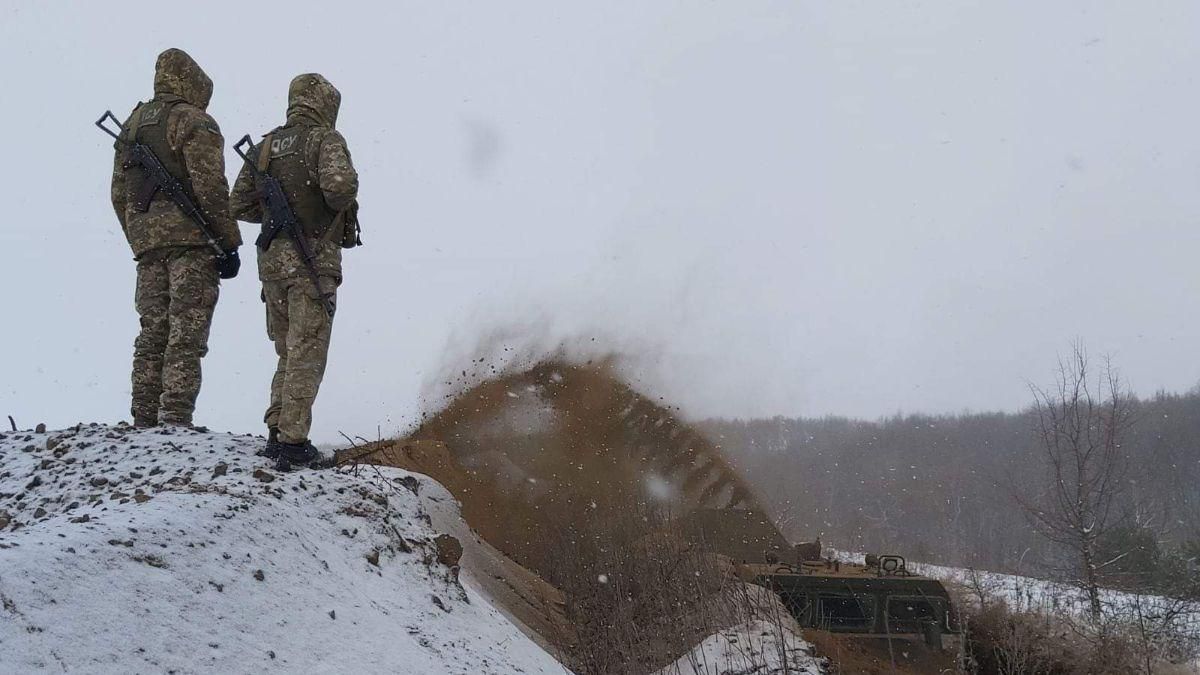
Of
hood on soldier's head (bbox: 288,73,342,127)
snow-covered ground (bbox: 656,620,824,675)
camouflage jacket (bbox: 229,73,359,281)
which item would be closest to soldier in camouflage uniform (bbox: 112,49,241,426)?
camouflage jacket (bbox: 229,73,359,281)

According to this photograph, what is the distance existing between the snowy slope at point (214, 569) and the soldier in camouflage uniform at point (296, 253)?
0.39 metres

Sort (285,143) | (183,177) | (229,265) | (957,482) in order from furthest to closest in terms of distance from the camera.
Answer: (957,482), (229,265), (183,177), (285,143)

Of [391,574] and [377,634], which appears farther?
[391,574]

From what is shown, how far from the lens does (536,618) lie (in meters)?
6.76

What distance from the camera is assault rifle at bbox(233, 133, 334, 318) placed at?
5.17 metres

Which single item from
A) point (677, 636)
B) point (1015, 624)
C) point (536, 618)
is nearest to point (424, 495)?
point (536, 618)

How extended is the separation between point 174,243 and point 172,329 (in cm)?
64

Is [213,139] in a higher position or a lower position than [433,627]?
higher

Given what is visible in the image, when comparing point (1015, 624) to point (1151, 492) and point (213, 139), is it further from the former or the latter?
point (1151, 492)

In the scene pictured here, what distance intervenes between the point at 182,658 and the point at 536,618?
4557 millimetres

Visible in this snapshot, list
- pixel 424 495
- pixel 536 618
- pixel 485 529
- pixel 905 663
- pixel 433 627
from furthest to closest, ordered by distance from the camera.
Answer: pixel 485 529, pixel 905 663, pixel 424 495, pixel 536 618, pixel 433 627

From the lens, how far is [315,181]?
534 cm

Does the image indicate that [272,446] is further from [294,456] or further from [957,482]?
[957,482]

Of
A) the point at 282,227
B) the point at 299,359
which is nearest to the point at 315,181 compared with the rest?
the point at 282,227
